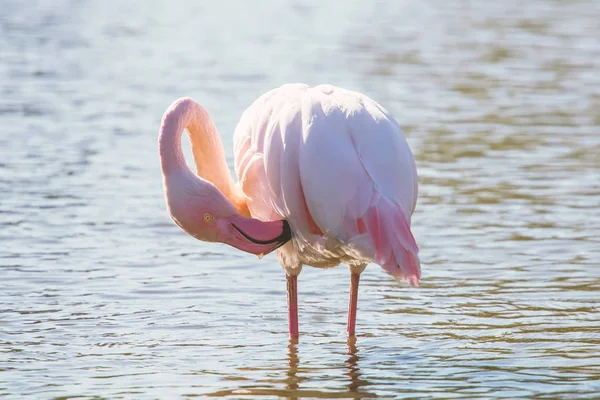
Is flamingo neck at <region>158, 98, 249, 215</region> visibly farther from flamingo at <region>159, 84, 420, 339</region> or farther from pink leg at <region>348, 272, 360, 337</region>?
pink leg at <region>348, 272, 360, 337</region>

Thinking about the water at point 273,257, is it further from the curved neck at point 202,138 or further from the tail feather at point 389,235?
the curved neck at point 202,138

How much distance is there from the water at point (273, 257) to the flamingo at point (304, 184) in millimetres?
631

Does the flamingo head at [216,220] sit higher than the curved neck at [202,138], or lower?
lower

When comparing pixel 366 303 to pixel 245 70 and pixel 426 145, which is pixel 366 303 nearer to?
pixel 426 145

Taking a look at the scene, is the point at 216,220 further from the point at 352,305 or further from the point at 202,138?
the point at 352,305

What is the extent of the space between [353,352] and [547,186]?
4401 millimetres

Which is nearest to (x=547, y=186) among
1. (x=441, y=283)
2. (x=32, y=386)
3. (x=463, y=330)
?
(x=441, y=283)

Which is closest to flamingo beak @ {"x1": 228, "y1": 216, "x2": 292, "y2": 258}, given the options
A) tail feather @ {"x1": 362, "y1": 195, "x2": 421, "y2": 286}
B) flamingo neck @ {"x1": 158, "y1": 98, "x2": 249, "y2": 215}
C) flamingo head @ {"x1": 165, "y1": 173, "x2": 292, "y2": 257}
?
flamingo head @ {"x1": 165, "y1": 173, "x2": 292, "y2": 257}

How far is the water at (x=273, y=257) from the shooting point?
635 cm

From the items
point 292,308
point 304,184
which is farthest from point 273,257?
point 304,184

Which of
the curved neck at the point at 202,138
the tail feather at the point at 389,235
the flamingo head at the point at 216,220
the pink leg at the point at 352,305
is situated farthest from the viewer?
the pink leg at the point at 352,305

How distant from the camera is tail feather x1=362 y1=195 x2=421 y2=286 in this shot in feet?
19.4

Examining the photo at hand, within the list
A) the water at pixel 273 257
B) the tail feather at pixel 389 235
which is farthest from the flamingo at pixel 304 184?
the water at pixel 273 257

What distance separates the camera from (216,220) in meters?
6.37
